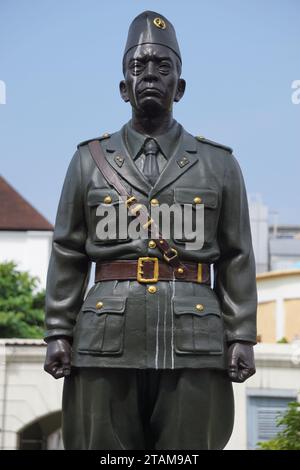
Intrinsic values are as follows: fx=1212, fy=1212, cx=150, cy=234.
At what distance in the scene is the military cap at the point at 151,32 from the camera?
8117 mm

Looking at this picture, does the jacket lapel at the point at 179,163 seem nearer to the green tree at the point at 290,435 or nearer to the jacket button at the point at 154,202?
the jacket button at the point at 154,202

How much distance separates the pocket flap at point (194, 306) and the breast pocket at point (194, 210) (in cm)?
39

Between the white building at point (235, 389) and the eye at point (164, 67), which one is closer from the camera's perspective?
the eye at point (164, 67)

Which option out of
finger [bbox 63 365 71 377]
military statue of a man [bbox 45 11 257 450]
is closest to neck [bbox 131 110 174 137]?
military statue of a man [bbox 45 11 257 450]

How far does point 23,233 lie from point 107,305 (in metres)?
52.1

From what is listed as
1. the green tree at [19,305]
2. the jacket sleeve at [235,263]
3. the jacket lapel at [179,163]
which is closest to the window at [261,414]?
the green tree at [19,305]

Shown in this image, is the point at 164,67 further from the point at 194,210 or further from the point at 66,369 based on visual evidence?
the point at 66,369

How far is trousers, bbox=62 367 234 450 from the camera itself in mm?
7758

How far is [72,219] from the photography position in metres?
8.16

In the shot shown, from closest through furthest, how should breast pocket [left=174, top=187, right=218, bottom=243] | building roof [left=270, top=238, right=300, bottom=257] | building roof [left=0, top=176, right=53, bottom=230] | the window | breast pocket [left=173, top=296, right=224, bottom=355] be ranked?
breast pocket [left=173, top=296, right=224, bottom=355] < breast pocket [left=174, top=187, right=218, bottom=243] < the window < building roof [left=0, top=176, right=53, bottom=230] < building roof [left=270, top=238, right=300, bottom=257]

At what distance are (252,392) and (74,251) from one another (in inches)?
807

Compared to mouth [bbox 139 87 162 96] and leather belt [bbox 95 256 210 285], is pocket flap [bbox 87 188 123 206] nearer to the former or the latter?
leather belt [bbox 95 256 210 285]

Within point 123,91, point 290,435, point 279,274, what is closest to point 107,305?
point 123,91

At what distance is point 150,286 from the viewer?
A: 784 cm
